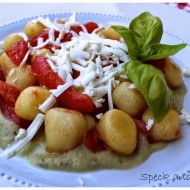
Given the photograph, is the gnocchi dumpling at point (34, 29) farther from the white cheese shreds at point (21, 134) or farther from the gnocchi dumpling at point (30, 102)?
the white cheese shreds at point (21, 134)

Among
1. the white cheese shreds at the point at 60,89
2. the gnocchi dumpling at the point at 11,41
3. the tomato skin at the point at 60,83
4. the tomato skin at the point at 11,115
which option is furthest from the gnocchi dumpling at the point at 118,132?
the gnocchi dumpling at the point at 11,41

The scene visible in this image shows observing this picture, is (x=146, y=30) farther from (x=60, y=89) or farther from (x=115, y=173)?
(x=115, y=173)

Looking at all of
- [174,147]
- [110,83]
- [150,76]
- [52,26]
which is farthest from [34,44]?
[174,147]

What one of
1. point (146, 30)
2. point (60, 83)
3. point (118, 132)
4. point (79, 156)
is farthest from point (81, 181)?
point (146, 30)

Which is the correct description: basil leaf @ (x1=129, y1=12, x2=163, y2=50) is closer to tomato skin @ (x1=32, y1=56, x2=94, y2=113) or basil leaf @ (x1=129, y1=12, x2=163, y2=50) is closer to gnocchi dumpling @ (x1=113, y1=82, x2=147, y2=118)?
gnocchi dumpling @ (x1=113, y1=82, x2=147, y2=118)

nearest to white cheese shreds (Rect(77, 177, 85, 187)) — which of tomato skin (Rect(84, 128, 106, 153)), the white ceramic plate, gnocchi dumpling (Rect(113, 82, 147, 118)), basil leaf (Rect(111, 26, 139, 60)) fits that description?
the white ceramic plate

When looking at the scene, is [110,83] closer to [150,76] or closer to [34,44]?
[150,76]
